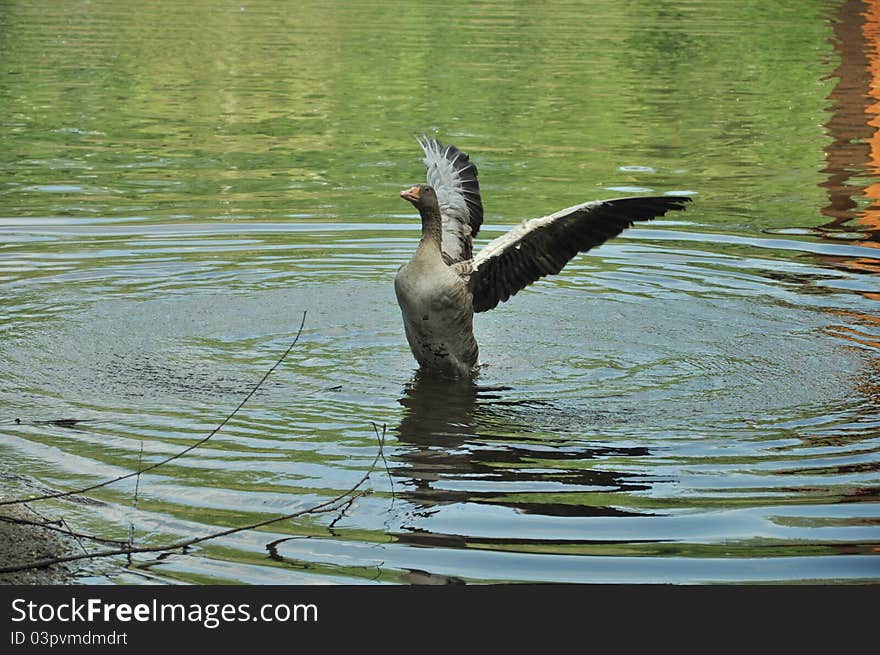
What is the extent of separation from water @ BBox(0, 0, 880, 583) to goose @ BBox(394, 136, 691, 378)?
33 cm

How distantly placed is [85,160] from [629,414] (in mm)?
12670

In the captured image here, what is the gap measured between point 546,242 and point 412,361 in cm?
138

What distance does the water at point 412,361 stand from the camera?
22.6ft

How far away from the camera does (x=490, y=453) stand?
8.23 m

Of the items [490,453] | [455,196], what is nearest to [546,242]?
[455,196]

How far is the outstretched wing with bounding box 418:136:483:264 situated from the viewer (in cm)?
1095

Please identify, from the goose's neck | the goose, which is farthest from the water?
the goose's neck

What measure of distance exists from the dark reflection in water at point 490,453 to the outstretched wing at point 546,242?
0.93 metres

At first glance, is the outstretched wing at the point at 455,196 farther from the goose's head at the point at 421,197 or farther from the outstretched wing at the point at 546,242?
the goose's head at the point at 421,197

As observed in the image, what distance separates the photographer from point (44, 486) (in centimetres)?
724

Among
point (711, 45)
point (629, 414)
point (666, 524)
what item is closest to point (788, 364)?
point (629, 414)

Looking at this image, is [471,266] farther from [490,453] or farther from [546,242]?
[490,453]

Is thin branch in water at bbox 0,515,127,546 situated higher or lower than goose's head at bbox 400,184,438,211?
lower

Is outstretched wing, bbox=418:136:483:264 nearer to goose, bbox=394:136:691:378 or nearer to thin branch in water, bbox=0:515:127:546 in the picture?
goose, bbox=394:136:691:378
